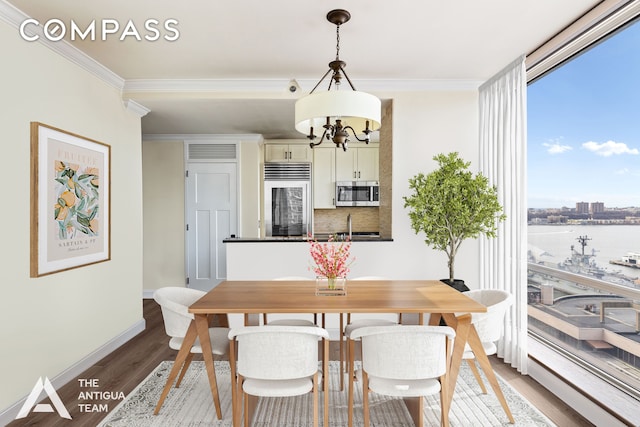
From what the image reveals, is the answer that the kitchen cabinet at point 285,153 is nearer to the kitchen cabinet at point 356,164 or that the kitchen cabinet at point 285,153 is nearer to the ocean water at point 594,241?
the kitchen cabinet at point 356,164

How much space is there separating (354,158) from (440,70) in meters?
2.62

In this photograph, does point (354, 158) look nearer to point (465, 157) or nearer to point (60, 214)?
point (465, 157)

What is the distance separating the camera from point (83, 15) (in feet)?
8.27

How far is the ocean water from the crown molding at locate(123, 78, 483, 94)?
5.19 feet

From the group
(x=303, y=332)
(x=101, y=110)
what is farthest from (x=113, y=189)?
(x=303, y=332)

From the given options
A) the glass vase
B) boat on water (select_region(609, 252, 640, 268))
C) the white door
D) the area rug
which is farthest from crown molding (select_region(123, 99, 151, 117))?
boat on water (select_region(609, 252, 640, 268))

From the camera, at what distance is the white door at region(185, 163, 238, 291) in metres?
5.54

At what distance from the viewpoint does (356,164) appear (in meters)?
6.01

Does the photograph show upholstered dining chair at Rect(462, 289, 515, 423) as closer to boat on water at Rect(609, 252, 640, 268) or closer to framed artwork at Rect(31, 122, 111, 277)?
boat on water at Rect(609, 252, 640, 268)

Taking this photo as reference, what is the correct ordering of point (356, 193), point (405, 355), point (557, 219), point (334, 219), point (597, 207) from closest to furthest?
point (405, 355) < point (597, 207) < point (557, 219) < point (356, 193) < point (334, 219)

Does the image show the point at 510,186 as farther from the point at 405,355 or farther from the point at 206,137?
the point at 206,137

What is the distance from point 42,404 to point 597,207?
13.8 ft

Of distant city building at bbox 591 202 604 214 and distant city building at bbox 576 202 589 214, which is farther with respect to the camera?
distant city building at bbox 576 202 589 214

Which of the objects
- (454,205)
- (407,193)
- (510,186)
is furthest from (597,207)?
(407,193)
